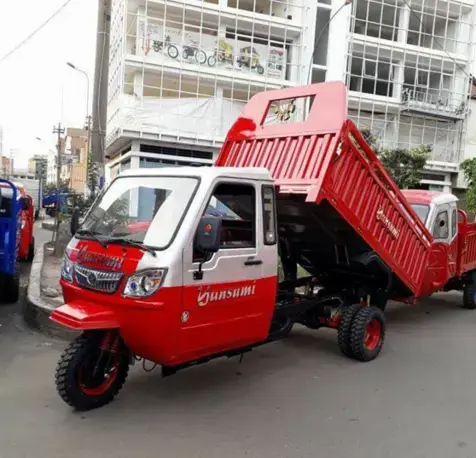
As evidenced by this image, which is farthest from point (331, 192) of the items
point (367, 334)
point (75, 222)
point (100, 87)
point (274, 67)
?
point (274, 67)

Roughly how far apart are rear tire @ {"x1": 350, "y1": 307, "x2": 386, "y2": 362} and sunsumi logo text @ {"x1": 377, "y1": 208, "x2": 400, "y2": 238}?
3.20 feet

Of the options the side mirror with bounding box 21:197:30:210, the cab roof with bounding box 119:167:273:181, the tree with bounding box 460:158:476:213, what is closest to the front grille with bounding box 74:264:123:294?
the cab roof with bounding box 119:167:273:181

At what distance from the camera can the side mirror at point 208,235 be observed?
3789 mm

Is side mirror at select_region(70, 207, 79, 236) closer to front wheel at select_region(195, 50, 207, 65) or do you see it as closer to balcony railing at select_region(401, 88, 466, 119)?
front wheel at select_region(195, 50, 207, 65)

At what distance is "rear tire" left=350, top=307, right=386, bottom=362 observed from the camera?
5648 millimetres

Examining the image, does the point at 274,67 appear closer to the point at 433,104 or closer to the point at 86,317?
the point at 433,104

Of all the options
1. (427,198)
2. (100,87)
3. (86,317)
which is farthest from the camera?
(100,87)

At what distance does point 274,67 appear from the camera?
25.5 meters

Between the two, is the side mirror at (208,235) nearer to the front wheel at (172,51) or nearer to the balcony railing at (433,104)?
the front wheel at (172,51)

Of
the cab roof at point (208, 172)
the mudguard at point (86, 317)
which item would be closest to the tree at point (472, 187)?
the cab roof at point (208, 172)

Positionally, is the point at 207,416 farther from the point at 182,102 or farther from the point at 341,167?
the point at 182,102

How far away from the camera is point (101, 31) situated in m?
16.8

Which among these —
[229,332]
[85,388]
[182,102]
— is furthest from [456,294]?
[182,102]

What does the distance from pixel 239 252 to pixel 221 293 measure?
0.41 m
